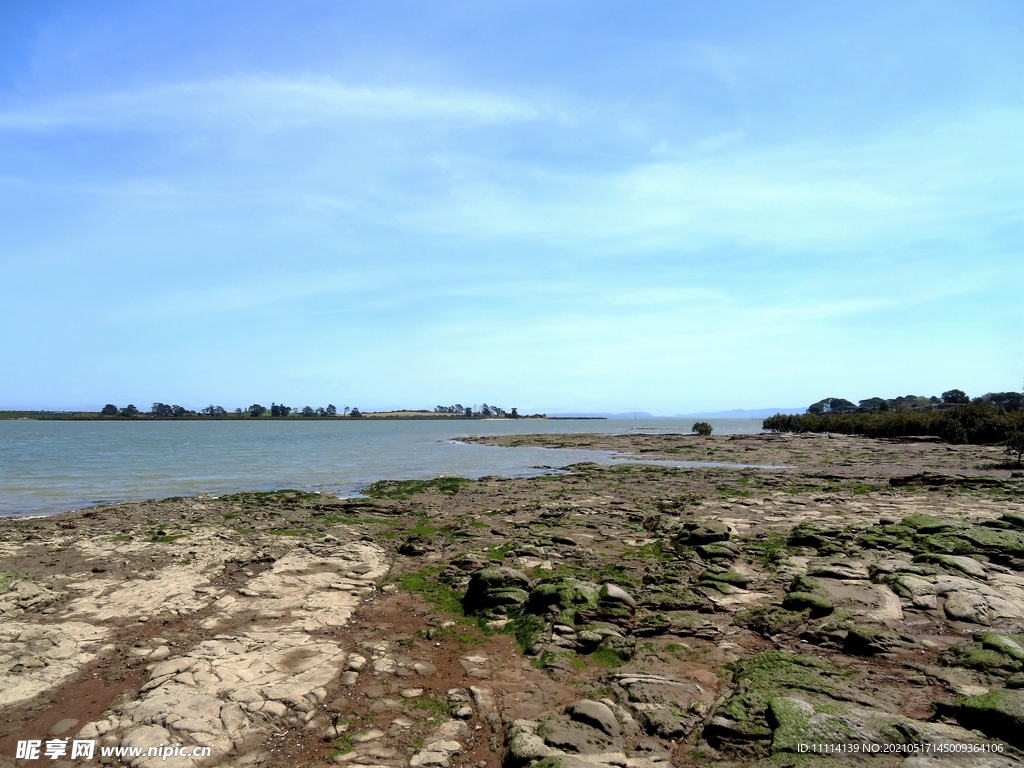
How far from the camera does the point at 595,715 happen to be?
6.61m

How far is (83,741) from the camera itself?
20.8 feet

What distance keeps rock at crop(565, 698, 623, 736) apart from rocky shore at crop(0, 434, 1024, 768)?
0.02 m

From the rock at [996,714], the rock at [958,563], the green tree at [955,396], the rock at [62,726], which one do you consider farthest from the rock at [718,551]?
the green tree at [955,396]

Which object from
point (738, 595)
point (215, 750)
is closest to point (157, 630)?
point (215, 750)

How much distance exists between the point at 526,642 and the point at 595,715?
2.64m

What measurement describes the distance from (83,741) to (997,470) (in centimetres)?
4045

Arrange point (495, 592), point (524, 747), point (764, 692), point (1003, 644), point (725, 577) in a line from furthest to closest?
point (725, 577), point (495, 592), point (1003, 644), point (764, 692), point (524, 747)

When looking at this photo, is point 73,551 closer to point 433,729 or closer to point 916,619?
point 433,729

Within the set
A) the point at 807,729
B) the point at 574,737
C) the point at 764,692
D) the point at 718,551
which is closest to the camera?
the point at 807,729

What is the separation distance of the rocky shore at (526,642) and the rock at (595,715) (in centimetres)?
2

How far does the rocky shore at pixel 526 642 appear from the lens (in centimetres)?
616

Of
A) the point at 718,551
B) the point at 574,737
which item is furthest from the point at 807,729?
the point at 718,551

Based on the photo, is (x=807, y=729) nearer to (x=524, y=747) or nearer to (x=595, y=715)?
(x=595, y=715)

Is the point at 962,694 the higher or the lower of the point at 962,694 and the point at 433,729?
the higher
